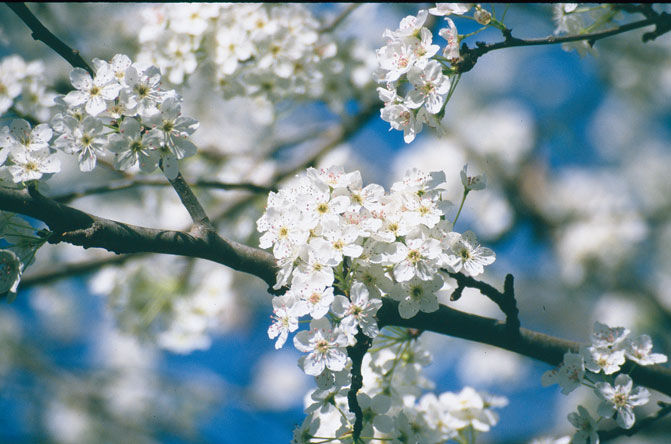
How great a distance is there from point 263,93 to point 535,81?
30.0 feet

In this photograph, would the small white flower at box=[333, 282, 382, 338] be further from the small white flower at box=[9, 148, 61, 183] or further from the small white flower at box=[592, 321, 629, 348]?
the small white flower at box=[9, 148, 61, 183]

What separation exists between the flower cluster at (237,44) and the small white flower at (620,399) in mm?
2559

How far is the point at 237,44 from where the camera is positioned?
366cm

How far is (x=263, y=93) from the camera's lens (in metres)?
3.89

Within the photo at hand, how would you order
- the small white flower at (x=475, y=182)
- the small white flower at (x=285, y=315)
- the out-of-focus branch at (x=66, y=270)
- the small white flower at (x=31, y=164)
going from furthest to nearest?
the out-of-focus branch at (x=66, y=270) < the small white flower at (x=475, y=182) < the small white flower at (x=31, y=164) < the small white flower at (x=285, y=315)

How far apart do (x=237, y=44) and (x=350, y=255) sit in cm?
216

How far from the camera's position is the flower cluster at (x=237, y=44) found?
3.66 meters

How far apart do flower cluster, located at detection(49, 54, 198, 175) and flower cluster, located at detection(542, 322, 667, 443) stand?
168 cm

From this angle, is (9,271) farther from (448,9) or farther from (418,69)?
(448,9)

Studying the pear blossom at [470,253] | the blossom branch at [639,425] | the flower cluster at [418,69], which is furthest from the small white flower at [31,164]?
the blossom branch at [639,425]

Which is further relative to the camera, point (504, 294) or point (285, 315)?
point (504, 294)

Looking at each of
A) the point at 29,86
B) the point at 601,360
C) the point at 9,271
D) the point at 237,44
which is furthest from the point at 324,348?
the point at 29,86

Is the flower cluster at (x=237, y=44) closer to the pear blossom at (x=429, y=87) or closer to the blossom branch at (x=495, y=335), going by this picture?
the pear blossom at (x=429, y=87)

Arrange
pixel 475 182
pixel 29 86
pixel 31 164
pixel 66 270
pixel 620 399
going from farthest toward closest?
pixel 66 270
pixel 29 86
pixel 475 182
pixel 620 399
pixel 31 164
